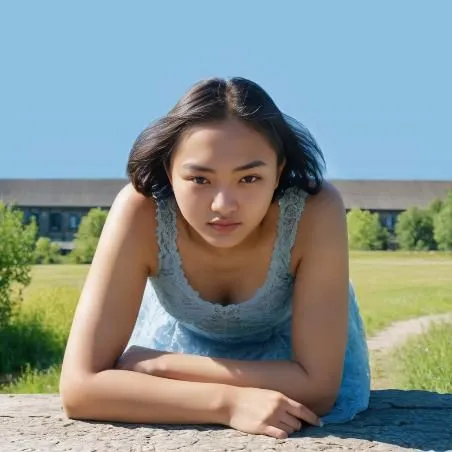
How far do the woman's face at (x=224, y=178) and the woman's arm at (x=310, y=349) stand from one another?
0.84 feet

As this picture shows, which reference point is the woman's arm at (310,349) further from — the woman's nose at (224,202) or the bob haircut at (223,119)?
the woman's nose at (224,202)

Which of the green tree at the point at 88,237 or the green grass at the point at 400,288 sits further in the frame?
the green tree at the point at 88,237

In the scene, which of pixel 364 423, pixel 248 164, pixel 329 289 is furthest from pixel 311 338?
pixel 248 164

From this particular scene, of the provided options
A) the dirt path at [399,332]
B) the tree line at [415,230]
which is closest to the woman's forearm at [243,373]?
the dirt path at [399,332]

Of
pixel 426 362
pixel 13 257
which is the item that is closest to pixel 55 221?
pixel 13 257

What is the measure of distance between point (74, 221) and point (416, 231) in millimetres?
17710

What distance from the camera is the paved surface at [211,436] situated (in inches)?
86.2

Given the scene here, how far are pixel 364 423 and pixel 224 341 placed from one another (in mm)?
545

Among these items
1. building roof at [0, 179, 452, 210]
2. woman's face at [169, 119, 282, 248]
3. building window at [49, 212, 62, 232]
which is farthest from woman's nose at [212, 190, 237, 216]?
building roof at [0, 179, 452, 210]

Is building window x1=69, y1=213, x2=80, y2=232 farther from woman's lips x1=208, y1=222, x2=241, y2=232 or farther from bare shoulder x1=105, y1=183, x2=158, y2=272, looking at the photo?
woman's lips x1=208, y1=222, x2=241, y2=232

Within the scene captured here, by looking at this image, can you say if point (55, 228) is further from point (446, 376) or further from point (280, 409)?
point (280, 409)

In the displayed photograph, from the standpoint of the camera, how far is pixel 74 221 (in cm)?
3600

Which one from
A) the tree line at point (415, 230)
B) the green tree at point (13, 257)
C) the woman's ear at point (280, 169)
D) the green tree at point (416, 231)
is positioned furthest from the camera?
the green tree at point (416, 231)

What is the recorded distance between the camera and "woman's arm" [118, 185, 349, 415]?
7.59 ft
